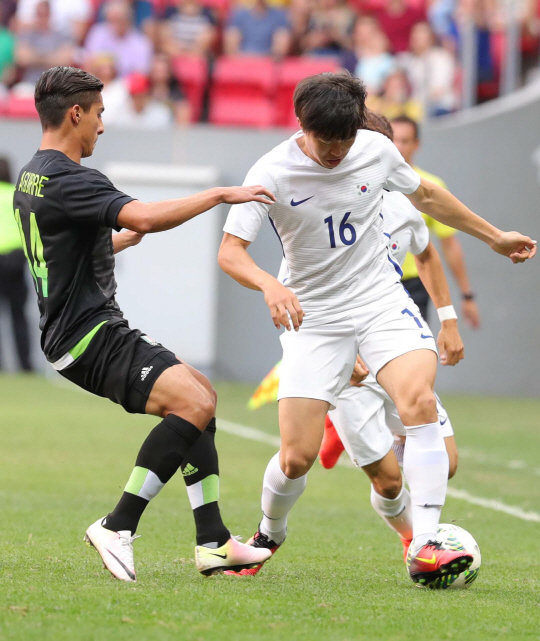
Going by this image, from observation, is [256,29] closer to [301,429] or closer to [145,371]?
[301,429]

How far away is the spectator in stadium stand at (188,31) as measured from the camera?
685 inches

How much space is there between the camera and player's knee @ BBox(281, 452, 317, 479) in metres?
4.85

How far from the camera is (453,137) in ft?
55.6

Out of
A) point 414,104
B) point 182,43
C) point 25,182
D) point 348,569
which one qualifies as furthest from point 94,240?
point 182,43

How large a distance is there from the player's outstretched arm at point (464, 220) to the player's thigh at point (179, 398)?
4.58ft

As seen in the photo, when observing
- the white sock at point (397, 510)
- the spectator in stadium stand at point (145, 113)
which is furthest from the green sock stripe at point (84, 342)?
the spectator in stadium stand at point (145, 113)

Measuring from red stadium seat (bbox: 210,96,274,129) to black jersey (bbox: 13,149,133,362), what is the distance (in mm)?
13277

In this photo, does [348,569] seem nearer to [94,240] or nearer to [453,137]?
[94,240]

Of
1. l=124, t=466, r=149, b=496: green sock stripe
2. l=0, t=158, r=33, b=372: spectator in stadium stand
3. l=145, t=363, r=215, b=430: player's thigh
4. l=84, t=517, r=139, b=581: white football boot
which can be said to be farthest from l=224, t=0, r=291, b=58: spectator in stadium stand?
l=84, t=517, r=139, b=581: white football boot

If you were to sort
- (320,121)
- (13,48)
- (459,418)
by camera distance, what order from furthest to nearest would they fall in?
(13,48)
(459,418)
(320,121)

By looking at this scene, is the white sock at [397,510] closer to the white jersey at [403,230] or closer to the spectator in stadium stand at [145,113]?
the white jersey at [403,230]

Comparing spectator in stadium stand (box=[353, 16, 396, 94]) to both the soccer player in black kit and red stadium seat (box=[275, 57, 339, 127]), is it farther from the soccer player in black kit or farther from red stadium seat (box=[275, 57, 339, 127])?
the soccer player in black kit

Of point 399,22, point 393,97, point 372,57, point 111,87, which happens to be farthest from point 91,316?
point 399,22

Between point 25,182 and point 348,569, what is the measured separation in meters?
2.21
